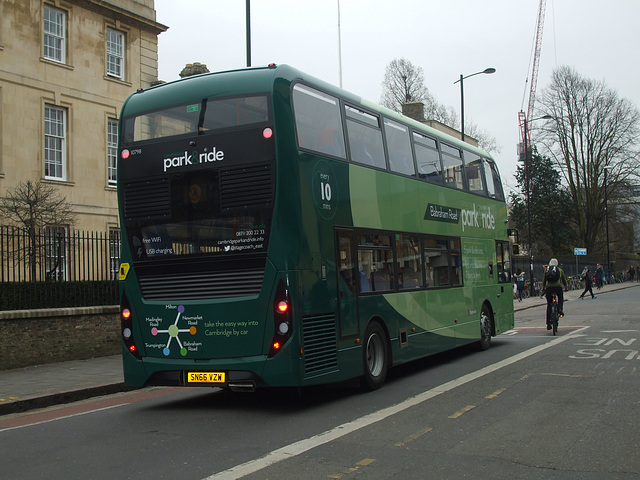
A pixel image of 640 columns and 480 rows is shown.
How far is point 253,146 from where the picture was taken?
8469 mm

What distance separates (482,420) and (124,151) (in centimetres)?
562

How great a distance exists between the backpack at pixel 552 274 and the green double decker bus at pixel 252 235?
8589 millimetres

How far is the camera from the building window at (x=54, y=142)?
24844mm

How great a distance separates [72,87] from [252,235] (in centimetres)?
1972

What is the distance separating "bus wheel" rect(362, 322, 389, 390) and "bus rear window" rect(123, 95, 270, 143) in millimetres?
3464

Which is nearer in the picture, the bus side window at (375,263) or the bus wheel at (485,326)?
the bus side window at (375,263)

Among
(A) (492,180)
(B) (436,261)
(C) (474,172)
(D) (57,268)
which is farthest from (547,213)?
(D) (57,268)

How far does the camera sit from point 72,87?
25547mm

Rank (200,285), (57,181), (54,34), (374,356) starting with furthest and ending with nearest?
(54,34)
(57,181)
(374,356)
(200,285)

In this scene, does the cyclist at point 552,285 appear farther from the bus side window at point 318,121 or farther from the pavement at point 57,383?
the pavement at point 57,383

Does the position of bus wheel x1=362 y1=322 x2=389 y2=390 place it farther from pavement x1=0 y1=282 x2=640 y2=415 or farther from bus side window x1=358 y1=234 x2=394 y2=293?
pavement x1=0 y1=282 x2=640 y2=415

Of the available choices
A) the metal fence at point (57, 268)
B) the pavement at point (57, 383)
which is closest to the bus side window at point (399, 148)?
the pavement at point (57, 383)

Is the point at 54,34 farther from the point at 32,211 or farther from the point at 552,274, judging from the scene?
the point at 552,274

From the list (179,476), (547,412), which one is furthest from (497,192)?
(179,476)
